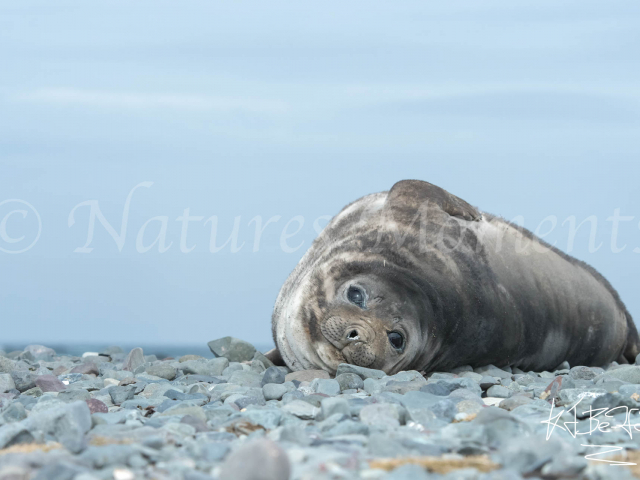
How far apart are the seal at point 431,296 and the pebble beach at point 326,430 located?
390 mm

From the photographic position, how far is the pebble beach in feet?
9.02

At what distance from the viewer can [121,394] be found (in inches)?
197

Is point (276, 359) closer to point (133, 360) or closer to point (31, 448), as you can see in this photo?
point (133, 360)

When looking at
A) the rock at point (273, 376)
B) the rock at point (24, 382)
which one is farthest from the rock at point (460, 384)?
the rock at point (24, 382)

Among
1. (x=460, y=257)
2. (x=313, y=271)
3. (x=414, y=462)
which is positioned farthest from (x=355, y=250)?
(x=414, y=462)

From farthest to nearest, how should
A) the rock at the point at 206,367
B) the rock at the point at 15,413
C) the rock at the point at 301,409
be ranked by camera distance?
the rock at the point at 206,367 → the rock at the point at 15,413 → the rock at the point at 301,409

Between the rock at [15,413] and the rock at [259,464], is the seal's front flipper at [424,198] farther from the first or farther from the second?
the rock at [259,464]

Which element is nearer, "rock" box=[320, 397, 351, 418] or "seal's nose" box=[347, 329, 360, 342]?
"rock" box=[320, 397, 351, 418]

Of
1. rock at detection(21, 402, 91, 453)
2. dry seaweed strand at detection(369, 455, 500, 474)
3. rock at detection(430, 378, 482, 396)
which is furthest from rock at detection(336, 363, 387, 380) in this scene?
dry seaweed strand at detection(369, 455, 500, 474)

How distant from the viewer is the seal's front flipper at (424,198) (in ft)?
23.8

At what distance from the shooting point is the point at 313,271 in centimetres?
638

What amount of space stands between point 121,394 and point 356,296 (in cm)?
183

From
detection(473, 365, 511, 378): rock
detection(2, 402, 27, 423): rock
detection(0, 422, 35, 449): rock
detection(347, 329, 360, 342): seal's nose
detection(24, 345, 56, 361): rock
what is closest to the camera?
detection(0, 422, 35, 449): rock
